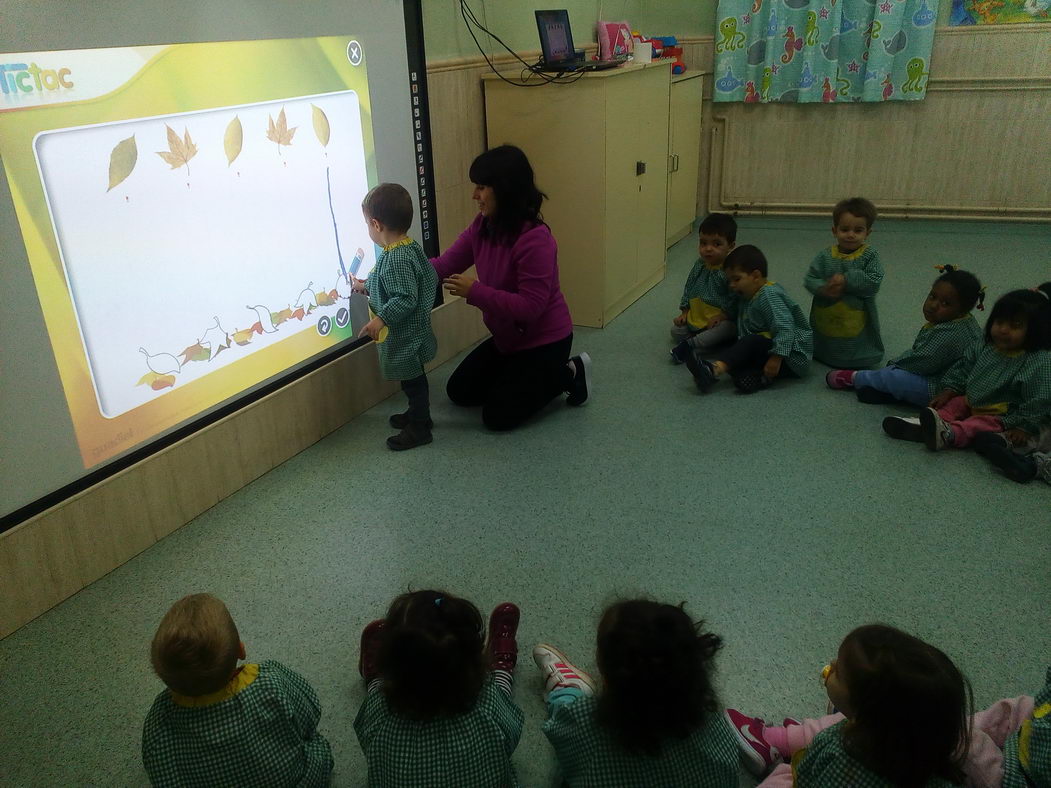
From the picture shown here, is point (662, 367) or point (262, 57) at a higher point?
point (262, 57)

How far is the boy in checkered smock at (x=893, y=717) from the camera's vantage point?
103 cm

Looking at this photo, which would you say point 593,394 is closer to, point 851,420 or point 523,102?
point 851,420

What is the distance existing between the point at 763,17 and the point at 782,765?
455 centimetres

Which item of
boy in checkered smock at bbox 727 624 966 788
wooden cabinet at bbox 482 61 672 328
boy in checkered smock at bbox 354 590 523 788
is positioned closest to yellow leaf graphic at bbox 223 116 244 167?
wooden cabinet at bbox 482 61 672 328

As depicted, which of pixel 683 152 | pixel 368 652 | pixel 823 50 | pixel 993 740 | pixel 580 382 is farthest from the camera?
pixel 683 152

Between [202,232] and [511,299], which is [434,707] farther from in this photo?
[511,299]

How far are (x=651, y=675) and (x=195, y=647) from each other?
2.10ft

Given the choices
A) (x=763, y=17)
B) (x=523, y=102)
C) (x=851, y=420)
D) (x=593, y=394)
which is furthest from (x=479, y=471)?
(x=763, y=17)

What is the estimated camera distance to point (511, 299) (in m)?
2.65

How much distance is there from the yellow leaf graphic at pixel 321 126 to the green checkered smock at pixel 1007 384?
212 centimetres

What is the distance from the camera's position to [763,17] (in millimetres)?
4801

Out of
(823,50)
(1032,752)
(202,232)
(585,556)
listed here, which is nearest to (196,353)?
(202,232)

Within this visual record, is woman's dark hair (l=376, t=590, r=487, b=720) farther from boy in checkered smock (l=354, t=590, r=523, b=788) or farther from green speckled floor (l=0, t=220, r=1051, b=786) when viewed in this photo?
Result: green speckled floor (l=0, t=220, r=1051, b=786)

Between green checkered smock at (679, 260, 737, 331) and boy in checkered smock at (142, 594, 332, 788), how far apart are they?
243 centimetres
